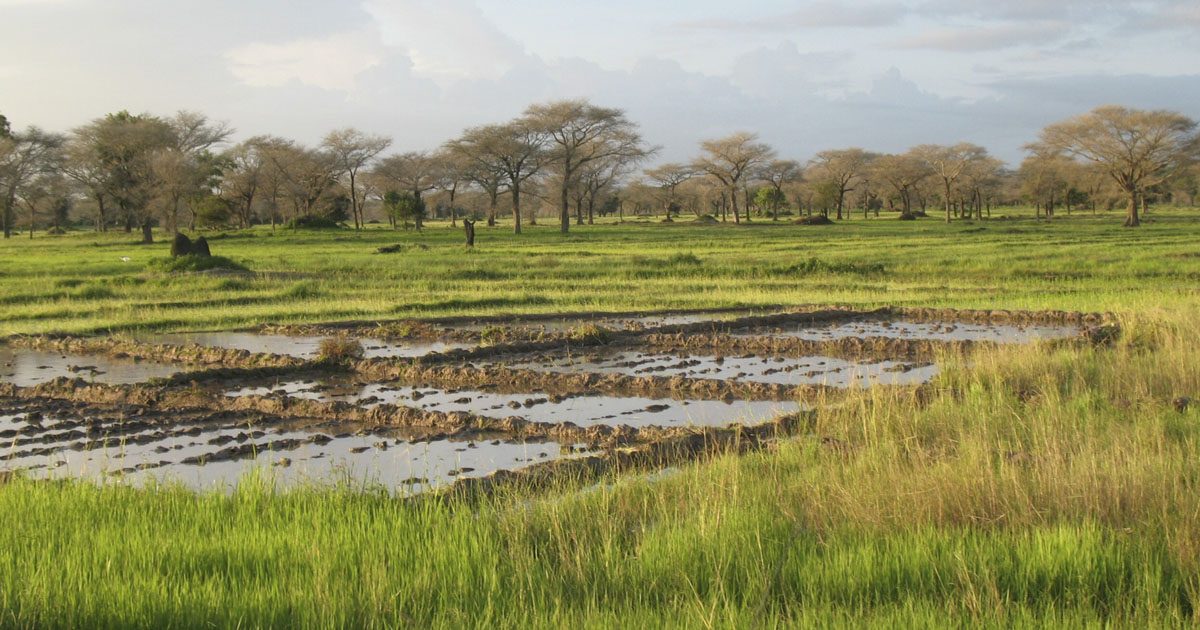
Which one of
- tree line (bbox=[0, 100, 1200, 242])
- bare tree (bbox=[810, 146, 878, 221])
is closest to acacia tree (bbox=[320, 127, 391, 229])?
tree line (bbox=[0, 100, 1200, 242])

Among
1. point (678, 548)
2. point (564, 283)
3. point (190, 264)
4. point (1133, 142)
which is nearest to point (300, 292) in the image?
point (190, 264)

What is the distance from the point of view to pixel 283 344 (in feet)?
44.2

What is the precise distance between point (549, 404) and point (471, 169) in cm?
5617

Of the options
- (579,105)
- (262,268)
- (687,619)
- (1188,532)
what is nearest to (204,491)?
(687,619)

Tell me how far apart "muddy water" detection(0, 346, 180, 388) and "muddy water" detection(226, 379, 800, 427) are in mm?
2028

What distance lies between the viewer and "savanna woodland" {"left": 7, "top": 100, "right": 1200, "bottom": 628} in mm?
3658

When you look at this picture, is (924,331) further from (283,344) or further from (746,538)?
(746,538)

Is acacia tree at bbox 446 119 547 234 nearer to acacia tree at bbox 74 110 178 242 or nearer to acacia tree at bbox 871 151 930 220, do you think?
acacia tree at bbox 74 110 178 242

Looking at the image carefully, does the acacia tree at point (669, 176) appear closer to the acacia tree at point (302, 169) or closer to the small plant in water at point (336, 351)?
the acacia tree at point (302, 169)

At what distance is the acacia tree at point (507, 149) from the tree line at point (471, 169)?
0.36 feet

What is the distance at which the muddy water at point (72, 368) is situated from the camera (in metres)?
10.8

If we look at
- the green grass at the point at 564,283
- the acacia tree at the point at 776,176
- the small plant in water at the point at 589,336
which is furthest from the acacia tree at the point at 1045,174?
the small plant in water at the point at 589,336

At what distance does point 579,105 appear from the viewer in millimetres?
60562

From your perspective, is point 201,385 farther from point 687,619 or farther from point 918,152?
point 918,152
